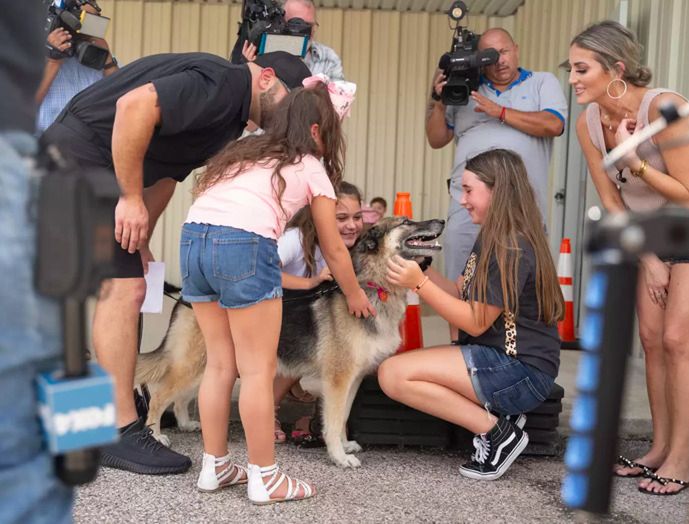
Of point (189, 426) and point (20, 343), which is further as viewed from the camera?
point (189, 426)

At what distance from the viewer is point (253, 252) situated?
294 centimetres

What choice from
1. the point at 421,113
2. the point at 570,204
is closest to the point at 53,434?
the point at 570,204

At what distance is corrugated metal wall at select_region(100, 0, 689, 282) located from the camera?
9.94 meters

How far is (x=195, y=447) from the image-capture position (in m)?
3.90

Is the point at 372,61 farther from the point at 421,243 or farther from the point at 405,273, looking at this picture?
the point at 405,273

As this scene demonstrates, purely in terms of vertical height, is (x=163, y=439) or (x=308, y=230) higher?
(x=308, y=230)

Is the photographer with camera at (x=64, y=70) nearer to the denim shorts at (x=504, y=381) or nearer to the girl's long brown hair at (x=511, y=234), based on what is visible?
the girl's long brown hair at (x=511, y=234)

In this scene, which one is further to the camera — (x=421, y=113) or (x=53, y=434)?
(x=421, y=113)

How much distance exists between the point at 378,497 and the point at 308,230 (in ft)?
4.64

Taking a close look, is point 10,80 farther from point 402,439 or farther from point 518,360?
point 402,439

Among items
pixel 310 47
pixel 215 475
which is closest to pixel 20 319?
pixel 215 475

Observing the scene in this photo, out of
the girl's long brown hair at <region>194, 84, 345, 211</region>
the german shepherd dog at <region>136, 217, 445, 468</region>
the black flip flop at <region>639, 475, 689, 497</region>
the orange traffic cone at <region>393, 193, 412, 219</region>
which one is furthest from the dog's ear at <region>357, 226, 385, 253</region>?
the black flip flop at <region>639, 475, 689, 497</region>

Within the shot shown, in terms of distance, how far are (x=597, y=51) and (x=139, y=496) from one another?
2.57 m

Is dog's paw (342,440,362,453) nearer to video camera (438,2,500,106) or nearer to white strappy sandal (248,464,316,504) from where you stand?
white strappy sandal (248,464,316,504)
